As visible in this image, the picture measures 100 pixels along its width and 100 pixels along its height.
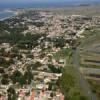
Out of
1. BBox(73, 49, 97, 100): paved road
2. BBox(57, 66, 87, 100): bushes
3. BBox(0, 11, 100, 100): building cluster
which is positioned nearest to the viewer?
BBox(57, 66, 87, 100): bushes

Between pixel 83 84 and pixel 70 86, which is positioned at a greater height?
pixel 70 86

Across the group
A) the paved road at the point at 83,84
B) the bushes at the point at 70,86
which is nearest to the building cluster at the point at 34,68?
the bushes at the point at 70,86

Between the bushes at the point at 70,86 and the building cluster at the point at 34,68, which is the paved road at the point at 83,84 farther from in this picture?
the building cluster at the point at 34,68

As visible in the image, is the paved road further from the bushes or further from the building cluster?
the building cluster

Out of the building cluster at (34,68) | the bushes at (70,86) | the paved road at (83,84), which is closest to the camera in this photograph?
the bushes at (70,86)

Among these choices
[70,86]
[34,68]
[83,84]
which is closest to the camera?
[70,86]

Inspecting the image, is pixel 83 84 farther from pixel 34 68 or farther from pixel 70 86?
pixel 34 68

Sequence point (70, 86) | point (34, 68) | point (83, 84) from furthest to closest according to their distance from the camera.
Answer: point (34, 68) → point (83, 84) → point (70, 86)

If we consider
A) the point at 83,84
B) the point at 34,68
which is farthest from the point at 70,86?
the point at 34,68

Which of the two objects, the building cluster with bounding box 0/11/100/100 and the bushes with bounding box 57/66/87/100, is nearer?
the bushes with bounding box 57/66/87/100

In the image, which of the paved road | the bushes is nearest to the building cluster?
the bushes

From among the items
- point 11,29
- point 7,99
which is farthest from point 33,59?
point 11,29
